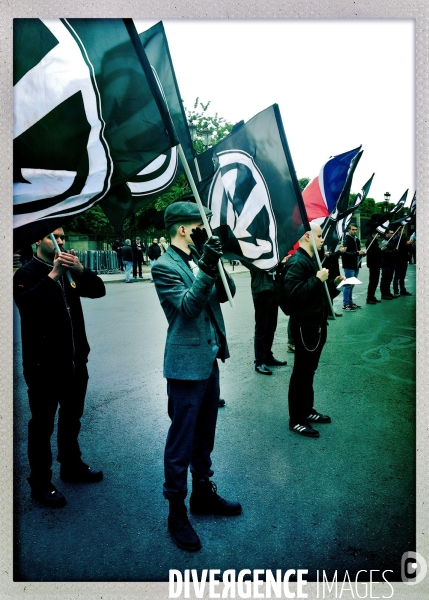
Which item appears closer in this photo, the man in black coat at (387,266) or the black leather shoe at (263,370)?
the black leather shoe at (263,370)

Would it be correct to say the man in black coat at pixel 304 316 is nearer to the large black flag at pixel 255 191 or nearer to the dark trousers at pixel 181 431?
the large black flag at pixel 255 191

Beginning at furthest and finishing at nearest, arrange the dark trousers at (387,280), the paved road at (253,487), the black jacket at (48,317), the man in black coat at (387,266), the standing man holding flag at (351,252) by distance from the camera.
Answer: the standing man holding flag at (351,252), the dark trousers at (387,280), the man in black coat at (387,266), the black jacket at (48,317), the paved road at (253,487)

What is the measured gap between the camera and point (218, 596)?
2543mm

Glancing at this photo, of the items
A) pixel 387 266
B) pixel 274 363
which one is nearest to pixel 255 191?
pixel 274 363

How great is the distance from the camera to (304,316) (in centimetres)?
384

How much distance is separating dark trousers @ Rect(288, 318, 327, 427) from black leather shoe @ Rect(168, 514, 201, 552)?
1.54 meters

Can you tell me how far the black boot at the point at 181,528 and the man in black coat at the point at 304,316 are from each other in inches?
57.7

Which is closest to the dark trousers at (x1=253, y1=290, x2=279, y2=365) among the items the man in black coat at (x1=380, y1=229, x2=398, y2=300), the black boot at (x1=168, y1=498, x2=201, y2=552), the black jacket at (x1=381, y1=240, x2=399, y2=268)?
the black boot at (x1=168, y1=498, x2=201, y2=552)

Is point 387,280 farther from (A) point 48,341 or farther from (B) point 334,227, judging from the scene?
(A) point 48,341

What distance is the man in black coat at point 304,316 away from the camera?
3.79 m

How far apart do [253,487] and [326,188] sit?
276 cm

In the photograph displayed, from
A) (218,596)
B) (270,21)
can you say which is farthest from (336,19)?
(218,596)

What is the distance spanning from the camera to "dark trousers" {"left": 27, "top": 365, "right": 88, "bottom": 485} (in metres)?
2.86

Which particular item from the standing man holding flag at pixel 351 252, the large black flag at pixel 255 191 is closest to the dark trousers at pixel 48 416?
the large black flag at pixel 255 191
